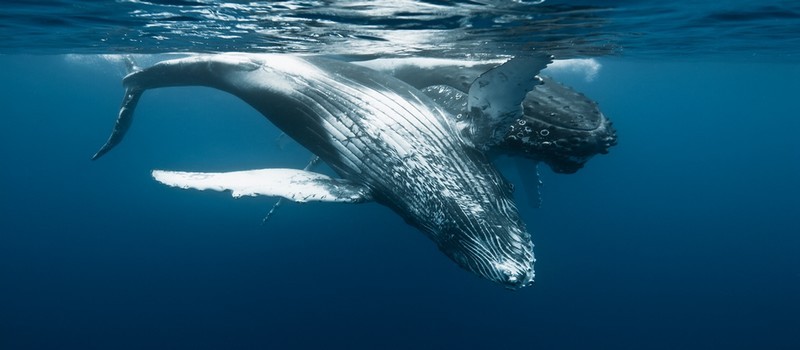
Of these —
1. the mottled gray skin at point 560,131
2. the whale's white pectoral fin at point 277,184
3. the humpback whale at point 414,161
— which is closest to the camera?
the humpback whale at point 414,161

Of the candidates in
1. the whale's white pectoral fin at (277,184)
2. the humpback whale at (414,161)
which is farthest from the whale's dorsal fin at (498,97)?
the whale's white pectoral fin at (277,184)

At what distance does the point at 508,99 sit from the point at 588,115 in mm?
1156

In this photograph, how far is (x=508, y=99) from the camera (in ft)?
16.1

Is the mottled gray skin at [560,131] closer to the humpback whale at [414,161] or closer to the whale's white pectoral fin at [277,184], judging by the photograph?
the humpback whale at [414,161]

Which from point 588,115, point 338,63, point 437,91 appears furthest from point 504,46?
point 588,115

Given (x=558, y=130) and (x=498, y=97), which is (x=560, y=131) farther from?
(x=498, y=97)

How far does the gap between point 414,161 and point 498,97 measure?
4.04ft

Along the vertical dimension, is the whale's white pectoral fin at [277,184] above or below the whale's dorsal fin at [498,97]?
below

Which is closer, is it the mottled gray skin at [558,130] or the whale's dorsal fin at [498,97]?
the whale's dorsal fin at [498,97]

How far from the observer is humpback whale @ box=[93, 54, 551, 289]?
5105mm

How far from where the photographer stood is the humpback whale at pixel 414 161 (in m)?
5.11

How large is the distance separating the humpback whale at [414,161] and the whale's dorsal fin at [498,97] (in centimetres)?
1

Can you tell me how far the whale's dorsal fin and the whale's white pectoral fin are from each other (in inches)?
61.0

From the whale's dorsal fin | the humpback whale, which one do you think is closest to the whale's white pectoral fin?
the humpback whale
